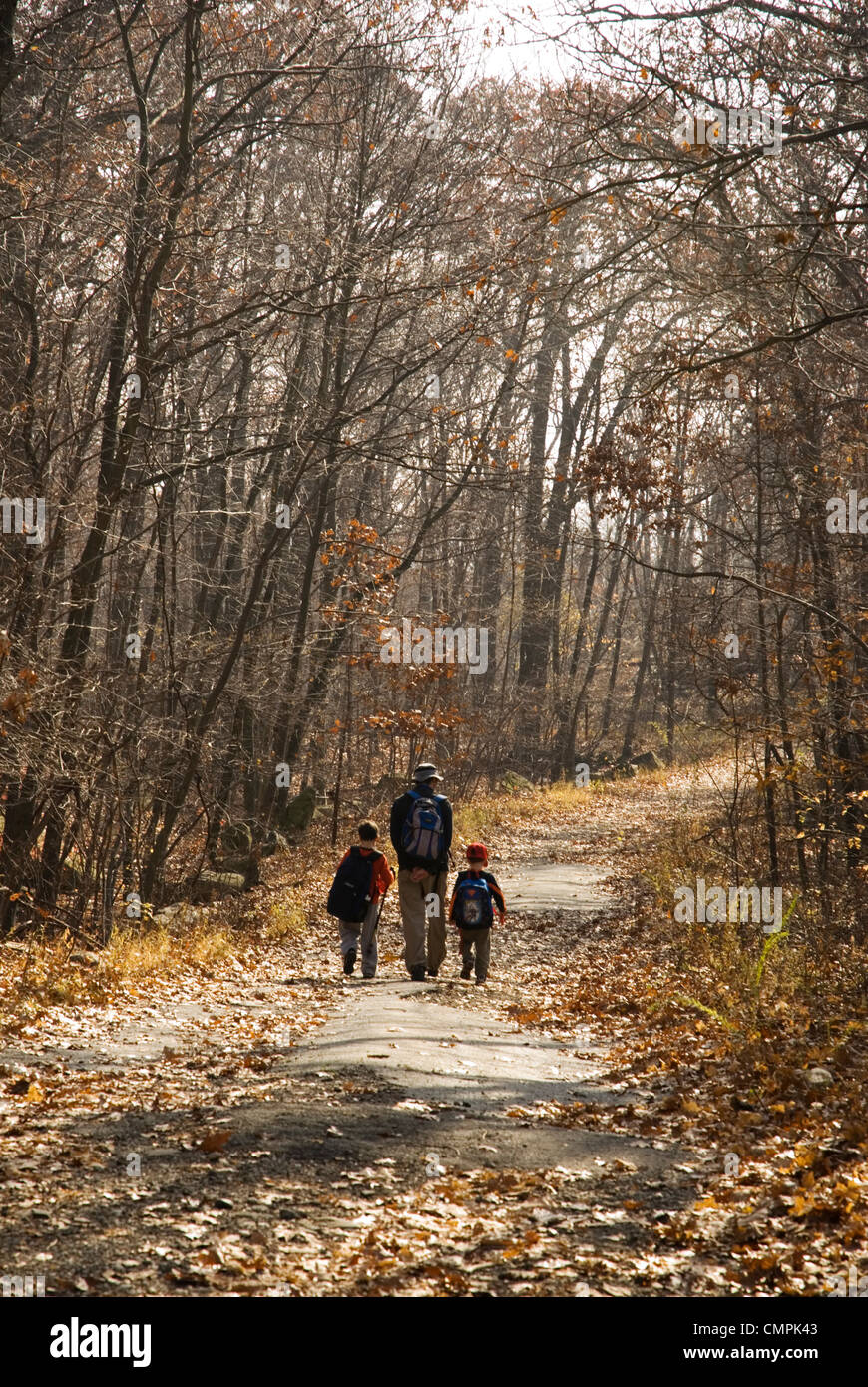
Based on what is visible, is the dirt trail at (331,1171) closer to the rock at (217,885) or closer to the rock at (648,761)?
the rock at (217,885)

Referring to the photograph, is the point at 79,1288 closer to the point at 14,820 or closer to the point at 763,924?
the point at 14,820

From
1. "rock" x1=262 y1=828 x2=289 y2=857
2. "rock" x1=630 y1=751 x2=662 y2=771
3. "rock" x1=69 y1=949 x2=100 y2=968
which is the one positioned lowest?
"rock" x1=262 y1=828 x2=289 y2=857

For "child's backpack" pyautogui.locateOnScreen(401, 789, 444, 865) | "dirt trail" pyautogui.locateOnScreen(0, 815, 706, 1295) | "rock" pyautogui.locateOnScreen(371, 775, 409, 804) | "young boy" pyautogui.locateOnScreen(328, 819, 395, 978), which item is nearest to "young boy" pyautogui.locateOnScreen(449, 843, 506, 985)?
"child's backpack" pyautogui.locateOnScreen(401, 789, 444, 865)

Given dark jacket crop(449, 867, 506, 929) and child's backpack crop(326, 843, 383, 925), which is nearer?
dark jacket crop(449, 867, 506, 929)

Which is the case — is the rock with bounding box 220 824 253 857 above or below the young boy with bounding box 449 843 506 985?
below

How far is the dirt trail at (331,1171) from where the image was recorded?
174 inches

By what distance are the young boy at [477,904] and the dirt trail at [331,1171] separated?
2467mm

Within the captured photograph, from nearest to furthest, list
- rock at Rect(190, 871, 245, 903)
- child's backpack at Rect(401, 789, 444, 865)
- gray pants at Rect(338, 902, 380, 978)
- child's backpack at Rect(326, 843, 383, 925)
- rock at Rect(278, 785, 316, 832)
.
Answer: child's backpack at Rect(401, 789, 444, 865) < child's backpack at Rect(326, 843, 383, 925) < gray pants at Rect(338, 902, 380, 978) < rock at Rect(190, 871, 245, 903) < rock at Rect(278, 785, 316, 832)

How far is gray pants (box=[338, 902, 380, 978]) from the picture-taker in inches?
466

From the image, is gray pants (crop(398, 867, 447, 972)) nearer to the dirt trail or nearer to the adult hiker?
the adult hiker

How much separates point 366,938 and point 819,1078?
5553 mm

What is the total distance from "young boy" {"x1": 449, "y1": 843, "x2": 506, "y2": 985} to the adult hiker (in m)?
0.24

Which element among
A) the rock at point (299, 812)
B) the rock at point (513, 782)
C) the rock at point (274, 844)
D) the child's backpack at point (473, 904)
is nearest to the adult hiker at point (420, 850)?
the child's backpack at point (473, 904)
